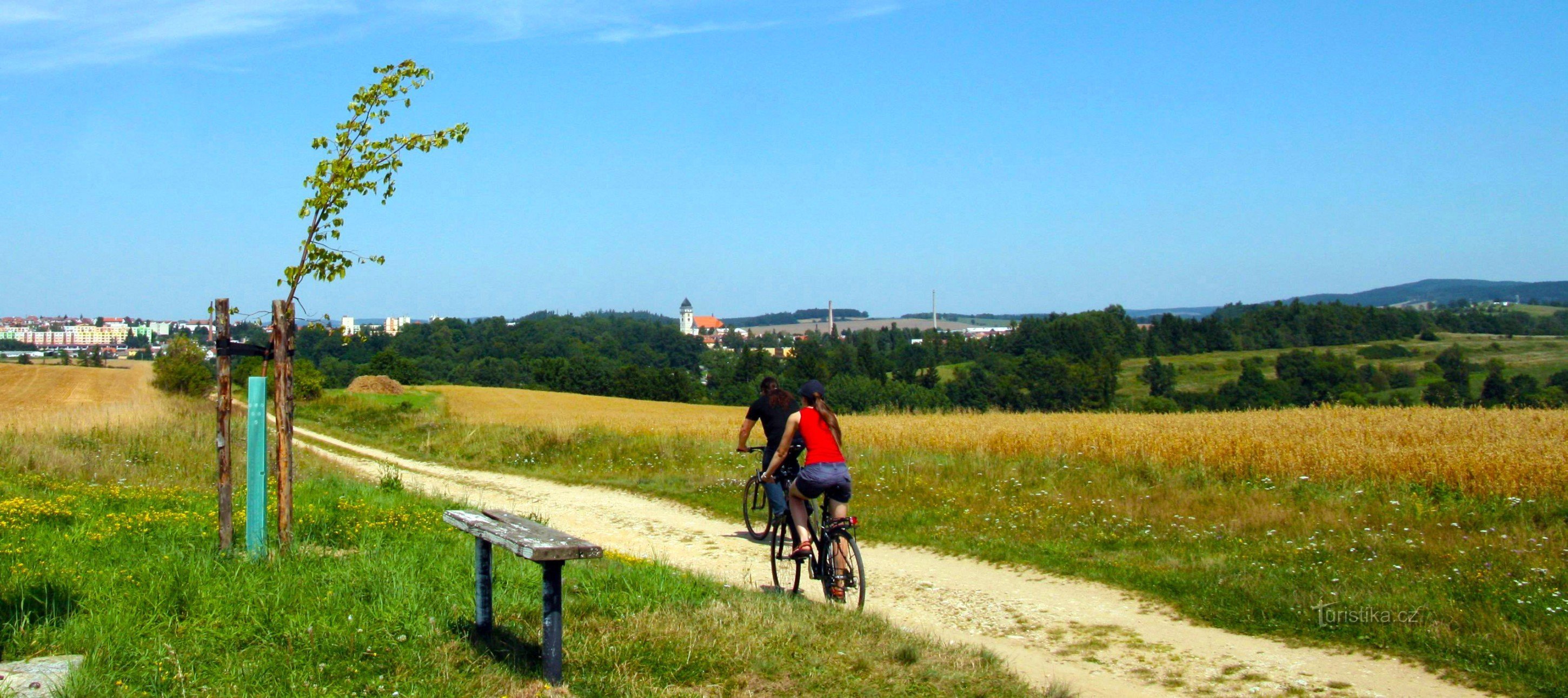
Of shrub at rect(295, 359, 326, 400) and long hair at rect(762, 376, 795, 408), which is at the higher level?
long hair at rect(762, 376, 795, 408)

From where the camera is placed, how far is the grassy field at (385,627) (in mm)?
4875

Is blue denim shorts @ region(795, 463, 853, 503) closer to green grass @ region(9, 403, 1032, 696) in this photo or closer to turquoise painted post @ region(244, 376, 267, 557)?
green grass @ region(9, 403, 1032, 696)

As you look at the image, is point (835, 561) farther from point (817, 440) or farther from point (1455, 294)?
point (1455, 294)

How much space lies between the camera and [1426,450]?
47.6ft

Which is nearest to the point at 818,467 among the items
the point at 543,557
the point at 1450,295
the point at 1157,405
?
the point at 543,557

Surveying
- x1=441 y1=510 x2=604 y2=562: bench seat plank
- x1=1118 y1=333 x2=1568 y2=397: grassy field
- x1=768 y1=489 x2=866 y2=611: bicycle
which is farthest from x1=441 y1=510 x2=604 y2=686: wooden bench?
x1=1118 y1=333 x2=1568 y2=397: grassy field

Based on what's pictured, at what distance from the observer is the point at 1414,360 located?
197 feet

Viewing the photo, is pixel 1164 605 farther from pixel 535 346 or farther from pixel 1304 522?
pixel 535 346

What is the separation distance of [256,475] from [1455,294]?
618ft

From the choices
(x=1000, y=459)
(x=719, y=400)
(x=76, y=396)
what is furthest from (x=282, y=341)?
(x=719, y=400)

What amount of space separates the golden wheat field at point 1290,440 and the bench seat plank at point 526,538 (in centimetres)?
1218

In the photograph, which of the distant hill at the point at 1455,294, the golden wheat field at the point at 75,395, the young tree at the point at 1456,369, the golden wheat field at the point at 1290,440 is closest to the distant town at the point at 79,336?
the golden wheat field at the point at 75,395

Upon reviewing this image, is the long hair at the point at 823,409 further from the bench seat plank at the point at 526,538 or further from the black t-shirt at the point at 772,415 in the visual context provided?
the black t-shirt at the point at 772,415

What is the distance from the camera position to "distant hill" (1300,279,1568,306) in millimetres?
121188
